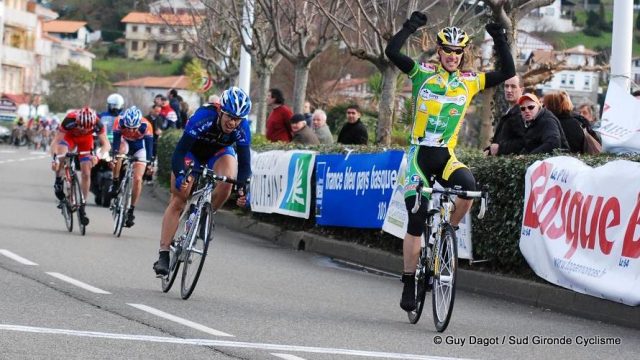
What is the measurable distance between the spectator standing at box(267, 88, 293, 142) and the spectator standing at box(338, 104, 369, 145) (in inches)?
77.7

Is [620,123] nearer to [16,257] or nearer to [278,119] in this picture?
[16,257]

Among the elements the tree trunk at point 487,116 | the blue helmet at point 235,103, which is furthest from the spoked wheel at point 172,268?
the tree trunk at point 487,116

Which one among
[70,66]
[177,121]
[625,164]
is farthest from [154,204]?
[70,66]

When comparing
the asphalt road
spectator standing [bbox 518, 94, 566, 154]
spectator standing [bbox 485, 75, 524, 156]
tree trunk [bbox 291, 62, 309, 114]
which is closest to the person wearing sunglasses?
the asphalt road

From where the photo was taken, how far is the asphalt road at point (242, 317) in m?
8.70

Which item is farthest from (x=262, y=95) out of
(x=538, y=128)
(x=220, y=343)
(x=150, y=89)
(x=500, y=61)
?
(x=150, y=89)

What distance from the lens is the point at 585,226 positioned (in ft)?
39.5

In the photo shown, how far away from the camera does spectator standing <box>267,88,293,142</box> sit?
77.5 feet

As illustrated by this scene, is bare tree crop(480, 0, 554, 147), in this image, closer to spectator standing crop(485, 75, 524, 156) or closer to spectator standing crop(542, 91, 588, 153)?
spectator standing crop(485, 75, 524, 156)

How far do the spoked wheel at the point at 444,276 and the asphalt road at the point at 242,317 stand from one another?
155mm

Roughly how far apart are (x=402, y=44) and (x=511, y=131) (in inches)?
197

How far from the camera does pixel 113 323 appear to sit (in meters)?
9.56

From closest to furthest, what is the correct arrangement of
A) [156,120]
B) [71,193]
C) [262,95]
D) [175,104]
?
[71,193] < [156,120] < [175,104] < [262,95]

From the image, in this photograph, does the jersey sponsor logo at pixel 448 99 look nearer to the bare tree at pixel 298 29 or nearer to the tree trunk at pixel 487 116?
the tree trunk at pixel 487 116
